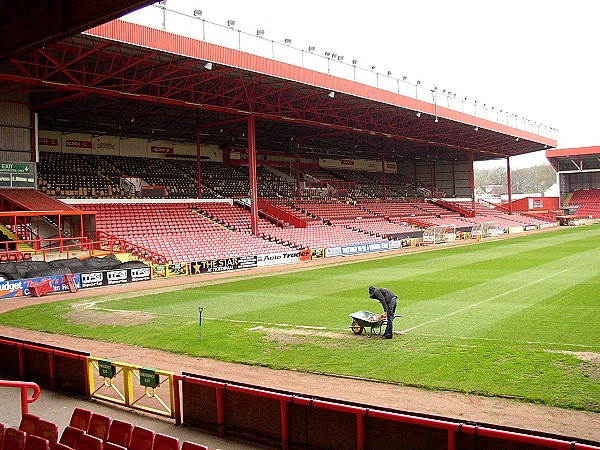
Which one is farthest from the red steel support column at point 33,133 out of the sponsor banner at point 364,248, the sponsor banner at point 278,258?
the sponsor banner at point 364,248

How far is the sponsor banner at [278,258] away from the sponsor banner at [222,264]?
64cm

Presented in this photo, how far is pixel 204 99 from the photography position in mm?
35406

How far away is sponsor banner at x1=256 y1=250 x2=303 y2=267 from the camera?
37.1 meters

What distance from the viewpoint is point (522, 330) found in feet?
48.0

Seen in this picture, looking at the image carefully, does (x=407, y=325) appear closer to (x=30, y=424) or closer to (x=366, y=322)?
(x=366, y=322)

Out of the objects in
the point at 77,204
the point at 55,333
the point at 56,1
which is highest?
the point at 56,1

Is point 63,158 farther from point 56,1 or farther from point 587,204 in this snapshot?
point 587,204

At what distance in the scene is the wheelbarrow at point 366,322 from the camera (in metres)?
14.7

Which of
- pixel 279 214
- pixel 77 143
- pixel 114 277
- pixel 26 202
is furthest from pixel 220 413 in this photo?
pixel 77 143

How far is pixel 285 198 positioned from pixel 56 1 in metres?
46.4

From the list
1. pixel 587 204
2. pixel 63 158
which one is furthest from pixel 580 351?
pixel 587 204

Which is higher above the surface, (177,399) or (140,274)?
(177,399)

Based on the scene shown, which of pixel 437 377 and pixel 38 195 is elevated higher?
pixel 38 195

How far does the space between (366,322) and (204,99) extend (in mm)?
24260
